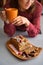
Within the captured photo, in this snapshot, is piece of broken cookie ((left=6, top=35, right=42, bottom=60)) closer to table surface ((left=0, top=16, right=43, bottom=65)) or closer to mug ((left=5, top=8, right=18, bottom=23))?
table surface ((left=0, top=16, right=43, bottom=65))

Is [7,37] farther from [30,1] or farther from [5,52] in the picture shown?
[30,1]

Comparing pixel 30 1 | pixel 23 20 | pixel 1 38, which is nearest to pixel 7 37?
pixel 1 38

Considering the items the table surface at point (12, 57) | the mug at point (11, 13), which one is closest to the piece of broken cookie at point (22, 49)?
the table surface at point (12, 57)

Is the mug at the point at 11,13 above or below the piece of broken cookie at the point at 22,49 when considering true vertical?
above

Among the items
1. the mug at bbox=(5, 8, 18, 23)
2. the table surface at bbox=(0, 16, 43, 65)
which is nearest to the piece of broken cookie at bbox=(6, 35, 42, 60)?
the table surface at bbox=(0, 16, 43, 65)

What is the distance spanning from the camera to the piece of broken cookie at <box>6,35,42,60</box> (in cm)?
89

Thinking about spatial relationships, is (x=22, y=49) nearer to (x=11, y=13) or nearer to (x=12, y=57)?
(x=12, y=57)

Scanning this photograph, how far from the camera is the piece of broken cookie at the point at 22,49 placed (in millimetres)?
887

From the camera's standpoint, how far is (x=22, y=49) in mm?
924

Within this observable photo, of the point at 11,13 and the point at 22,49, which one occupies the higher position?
the point at 11,13

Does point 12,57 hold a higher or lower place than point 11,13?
lower

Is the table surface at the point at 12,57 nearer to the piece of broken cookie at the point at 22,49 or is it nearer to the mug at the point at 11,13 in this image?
the piece of broken cookie at the point at 22,49

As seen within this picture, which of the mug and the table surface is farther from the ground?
Result: the mug

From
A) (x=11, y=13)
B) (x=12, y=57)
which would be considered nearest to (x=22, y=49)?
(x=12, y=57)
